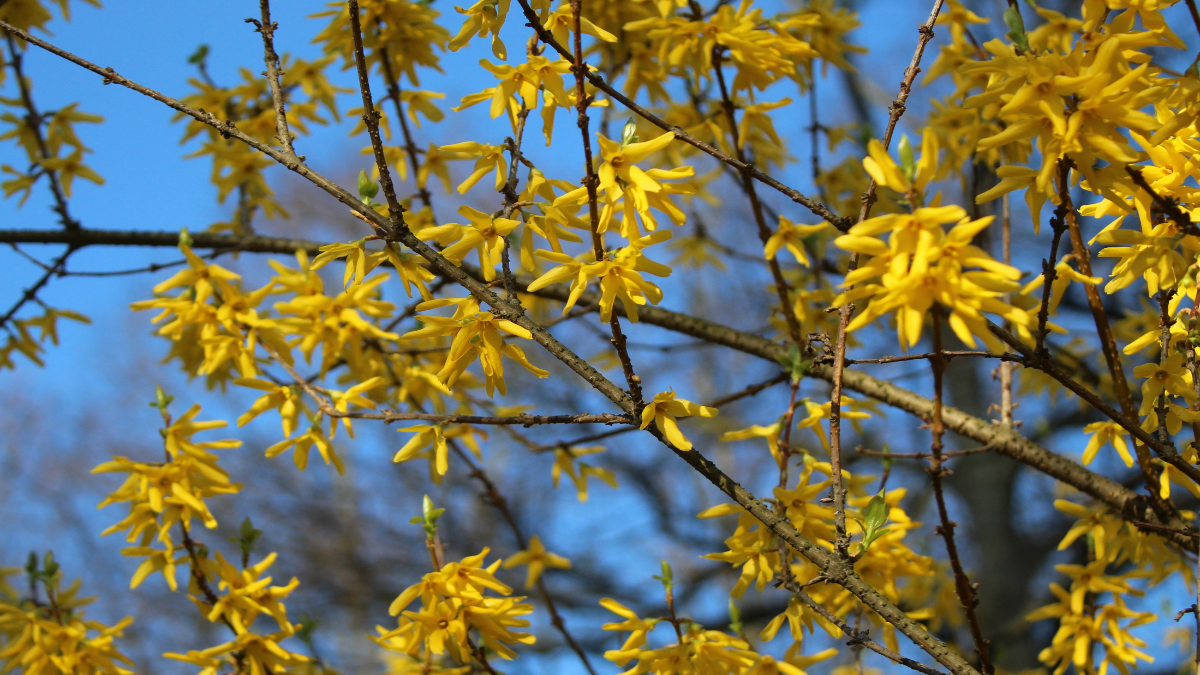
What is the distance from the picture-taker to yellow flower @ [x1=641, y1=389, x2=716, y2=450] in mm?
1332

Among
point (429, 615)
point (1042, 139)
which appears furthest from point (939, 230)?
point (429, 615)

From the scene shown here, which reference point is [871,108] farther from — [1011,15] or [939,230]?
[939,230]

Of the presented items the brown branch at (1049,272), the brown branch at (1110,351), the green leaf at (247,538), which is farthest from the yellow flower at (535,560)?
the brown branch at (1049,272)

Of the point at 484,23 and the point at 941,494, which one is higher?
the point at 484,23

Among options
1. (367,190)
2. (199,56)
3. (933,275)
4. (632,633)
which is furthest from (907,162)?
(199,56)

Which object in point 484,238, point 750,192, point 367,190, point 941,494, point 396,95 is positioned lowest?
point 941,494

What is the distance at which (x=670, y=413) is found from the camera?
55.0 inches

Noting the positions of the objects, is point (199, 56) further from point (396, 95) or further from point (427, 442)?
point (427, 442)

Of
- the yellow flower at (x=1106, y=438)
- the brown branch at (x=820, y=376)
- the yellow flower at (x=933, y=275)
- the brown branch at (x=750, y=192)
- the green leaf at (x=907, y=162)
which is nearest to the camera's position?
the yellow flower at (x=933, y=275)

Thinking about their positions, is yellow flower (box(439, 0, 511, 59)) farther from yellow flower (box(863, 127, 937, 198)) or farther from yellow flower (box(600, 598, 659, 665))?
yellow flower (box(600, 598, 659, 665))

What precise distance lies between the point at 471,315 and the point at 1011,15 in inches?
40.5

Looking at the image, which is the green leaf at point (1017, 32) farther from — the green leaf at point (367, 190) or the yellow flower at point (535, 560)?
the yellow flower at point (535, 560)

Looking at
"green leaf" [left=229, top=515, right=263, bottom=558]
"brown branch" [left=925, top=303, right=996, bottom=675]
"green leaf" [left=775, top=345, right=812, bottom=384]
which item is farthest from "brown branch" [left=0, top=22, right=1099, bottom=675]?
"green leaf" [left=229, top=515, right=263, bottom=558]

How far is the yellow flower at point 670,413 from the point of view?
1.33 meters
